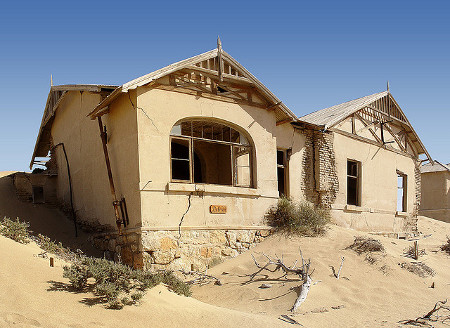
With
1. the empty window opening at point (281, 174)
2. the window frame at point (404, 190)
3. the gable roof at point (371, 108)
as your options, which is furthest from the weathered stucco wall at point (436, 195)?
the empty window opening at point (281, 174)

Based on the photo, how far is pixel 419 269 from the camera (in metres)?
9.99

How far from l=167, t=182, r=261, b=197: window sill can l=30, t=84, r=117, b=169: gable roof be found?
2.93 meters

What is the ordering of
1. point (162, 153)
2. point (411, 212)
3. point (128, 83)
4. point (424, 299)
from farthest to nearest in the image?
1. point (411, 212)
2. point (162, 153)
3. point (128, 83)
4. point (424, 299)

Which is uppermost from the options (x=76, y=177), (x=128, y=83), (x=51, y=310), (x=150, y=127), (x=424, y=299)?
(x=128, y=83)

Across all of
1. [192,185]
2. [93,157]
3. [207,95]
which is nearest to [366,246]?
[192,185]

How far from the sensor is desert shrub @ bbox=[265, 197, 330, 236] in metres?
11.5

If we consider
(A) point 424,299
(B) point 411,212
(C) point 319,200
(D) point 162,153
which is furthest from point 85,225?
(B) point 411,212

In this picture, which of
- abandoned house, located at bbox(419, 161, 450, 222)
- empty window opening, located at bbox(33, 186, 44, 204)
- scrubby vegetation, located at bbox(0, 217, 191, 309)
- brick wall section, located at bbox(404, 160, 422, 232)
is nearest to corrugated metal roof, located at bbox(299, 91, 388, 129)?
brick wall section, located at bbox(404, 160, 422, 232)

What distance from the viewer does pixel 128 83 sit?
30.3 feet

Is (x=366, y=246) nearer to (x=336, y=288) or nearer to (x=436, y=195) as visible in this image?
(x=336, y=288)

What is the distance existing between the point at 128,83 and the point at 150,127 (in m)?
1.10

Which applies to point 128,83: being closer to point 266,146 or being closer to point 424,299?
point 266,146

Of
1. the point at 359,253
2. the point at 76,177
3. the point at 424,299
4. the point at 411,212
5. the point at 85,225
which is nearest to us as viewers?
the point at 424,299

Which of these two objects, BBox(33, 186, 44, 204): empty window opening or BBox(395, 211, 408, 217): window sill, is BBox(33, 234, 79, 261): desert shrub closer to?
BBox(33, 186, 44, 204): empty window opening
